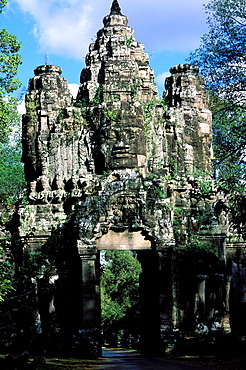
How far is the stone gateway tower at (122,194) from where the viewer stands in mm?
17594

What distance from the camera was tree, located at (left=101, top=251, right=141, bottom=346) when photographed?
111 ft

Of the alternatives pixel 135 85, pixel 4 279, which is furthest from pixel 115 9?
pixel 4 279

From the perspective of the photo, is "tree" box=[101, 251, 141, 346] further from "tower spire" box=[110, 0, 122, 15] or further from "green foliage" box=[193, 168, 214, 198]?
"tower spire" box=[110, 0, 122, 15]

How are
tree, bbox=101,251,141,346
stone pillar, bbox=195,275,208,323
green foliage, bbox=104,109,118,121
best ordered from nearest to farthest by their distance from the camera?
stone pillar, bbox=195,275,208,323 < green foliage, bbox=104,109,118,121 < tree, bbox=101,251,141,346

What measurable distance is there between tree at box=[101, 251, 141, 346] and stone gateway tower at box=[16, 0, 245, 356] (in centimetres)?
1298

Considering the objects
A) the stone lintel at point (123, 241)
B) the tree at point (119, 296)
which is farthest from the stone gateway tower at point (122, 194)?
the tree at point (119, 296)

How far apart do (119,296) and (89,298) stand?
18.4 meters

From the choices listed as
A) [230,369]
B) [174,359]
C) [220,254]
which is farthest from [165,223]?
[230,369]

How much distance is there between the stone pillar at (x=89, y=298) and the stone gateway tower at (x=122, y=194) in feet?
0.10

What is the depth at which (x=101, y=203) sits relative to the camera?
17.6 metres

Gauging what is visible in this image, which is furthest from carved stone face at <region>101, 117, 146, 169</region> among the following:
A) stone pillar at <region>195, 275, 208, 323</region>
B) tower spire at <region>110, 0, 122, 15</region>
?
tower spire at <region>110, 0, 122, 15</region>

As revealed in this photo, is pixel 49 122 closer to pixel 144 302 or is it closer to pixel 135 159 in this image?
pixel 135 159

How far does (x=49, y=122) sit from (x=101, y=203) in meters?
5.03

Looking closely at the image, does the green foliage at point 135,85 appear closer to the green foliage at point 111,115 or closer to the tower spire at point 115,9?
the green foliage at point 111,115
